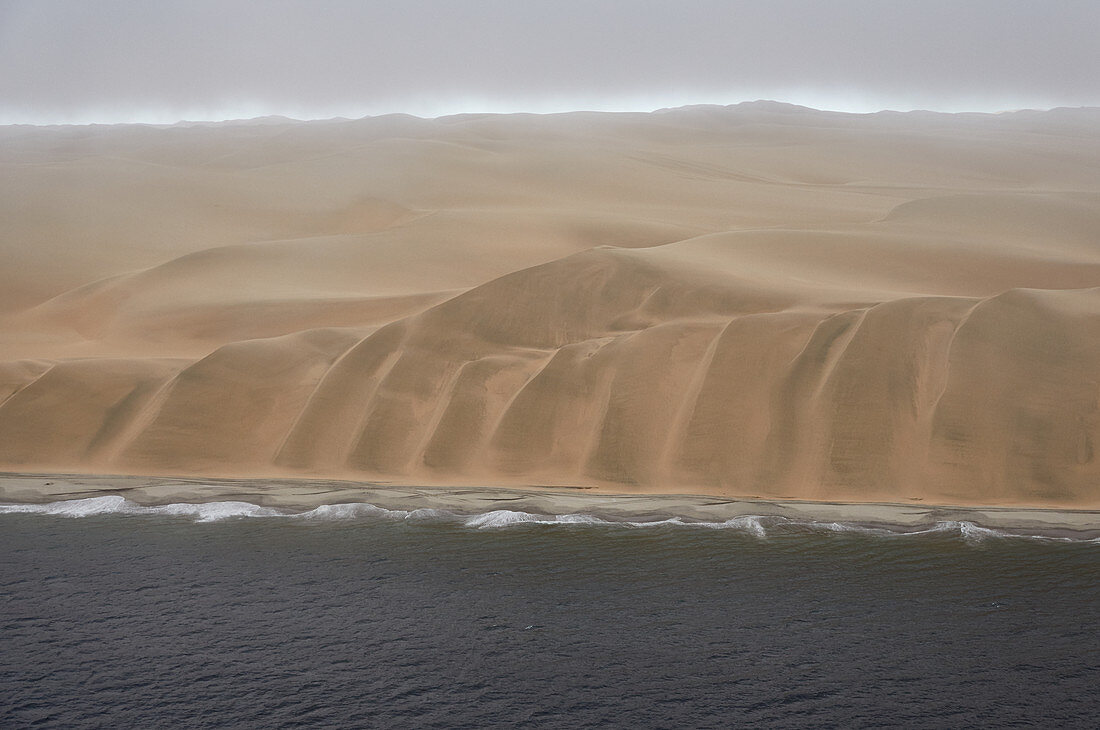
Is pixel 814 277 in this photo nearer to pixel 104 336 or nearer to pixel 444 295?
pixel 444 295

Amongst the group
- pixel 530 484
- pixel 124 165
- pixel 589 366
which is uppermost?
pixel 124 165

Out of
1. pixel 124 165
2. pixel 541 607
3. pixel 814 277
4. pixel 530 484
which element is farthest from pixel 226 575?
pixel 124 165

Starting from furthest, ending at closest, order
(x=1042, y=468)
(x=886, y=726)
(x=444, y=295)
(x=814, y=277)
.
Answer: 1. (x=444, y=295)
2. (x=814, y=277)
3. (x=1042, y=468)
4. (x=886, y=726)

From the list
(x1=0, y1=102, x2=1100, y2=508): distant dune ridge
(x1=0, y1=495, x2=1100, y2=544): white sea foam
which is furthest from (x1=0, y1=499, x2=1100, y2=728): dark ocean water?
(x1=0, y1=102, x2=1100, y2=508): distant dune ridge

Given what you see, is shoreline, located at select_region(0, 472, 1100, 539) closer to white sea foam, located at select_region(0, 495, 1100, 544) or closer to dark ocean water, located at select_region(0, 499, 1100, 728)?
white sea foam, located at select_region(0, 495, 1100, 544)

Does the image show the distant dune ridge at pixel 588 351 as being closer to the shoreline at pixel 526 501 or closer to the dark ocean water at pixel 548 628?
the shoreline at pixel 526 501

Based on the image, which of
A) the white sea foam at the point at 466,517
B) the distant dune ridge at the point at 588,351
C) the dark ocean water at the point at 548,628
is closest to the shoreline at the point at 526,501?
the white sea foam at the point at 466,517

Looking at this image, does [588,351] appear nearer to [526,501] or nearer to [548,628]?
[526,501]
